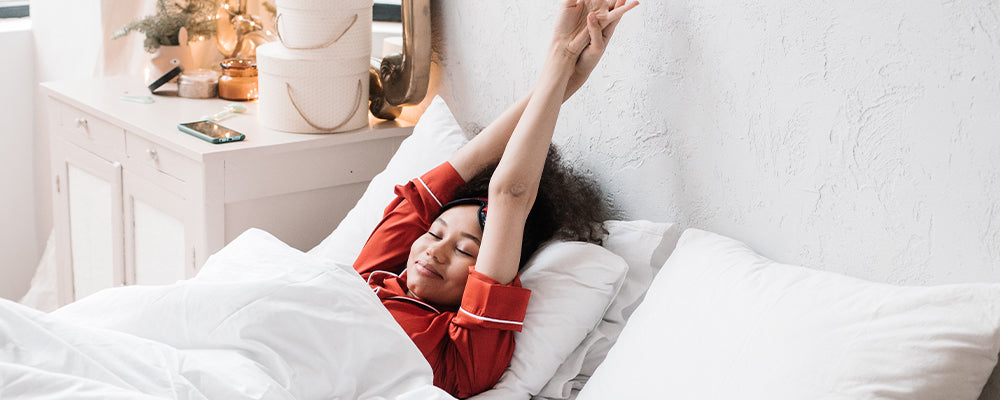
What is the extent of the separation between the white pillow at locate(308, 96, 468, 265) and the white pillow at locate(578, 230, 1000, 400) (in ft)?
2.05

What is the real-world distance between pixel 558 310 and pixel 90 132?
1380 mm

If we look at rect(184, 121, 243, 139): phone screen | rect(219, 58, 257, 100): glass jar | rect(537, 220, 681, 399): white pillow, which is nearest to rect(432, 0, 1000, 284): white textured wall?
rect(537, 220, 681, 399): white pillow

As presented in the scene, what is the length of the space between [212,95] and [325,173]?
1.51 ft

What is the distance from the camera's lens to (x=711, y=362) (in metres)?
1.14

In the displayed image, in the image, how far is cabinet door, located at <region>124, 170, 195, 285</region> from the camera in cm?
202

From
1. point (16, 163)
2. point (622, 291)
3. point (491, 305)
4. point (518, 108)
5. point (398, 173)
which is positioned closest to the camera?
point (491, 305)

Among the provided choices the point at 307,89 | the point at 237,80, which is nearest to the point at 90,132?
the point at 237,80

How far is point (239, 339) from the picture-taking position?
126cm

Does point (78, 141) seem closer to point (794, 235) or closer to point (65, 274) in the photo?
point (65, 274)

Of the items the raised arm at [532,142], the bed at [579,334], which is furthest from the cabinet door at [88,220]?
the raised arm at [532,142]

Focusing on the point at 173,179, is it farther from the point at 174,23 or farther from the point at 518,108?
the point at 518,108

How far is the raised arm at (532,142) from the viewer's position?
1.47m

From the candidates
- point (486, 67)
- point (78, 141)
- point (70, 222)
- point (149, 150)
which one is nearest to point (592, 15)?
point (486, 67)

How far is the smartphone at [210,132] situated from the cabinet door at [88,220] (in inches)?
11.2
